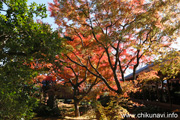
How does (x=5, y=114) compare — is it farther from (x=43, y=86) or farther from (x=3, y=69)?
(x=43, y=86)

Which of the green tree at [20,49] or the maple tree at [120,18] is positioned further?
the maple tree at [120,18]

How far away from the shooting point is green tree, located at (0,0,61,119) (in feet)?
11.8

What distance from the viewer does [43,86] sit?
14.7 m

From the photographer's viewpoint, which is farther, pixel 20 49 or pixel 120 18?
pixel 120 18

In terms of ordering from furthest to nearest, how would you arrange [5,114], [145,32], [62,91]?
1. [62,91]
2. [145,32]
3. [5,114]

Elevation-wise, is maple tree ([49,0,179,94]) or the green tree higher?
maple tree ([49,0,179,94])

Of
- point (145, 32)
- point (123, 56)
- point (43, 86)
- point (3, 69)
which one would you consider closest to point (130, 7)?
point (145, 32)

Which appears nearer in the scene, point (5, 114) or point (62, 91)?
point (5, 114)

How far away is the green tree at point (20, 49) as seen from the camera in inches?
142

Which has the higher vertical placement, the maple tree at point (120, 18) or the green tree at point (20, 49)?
the maple tree at point (120, 18)

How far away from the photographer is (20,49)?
14.1 ft

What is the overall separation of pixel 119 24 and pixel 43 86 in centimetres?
1118

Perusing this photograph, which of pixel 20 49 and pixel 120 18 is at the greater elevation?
pixel 120 18

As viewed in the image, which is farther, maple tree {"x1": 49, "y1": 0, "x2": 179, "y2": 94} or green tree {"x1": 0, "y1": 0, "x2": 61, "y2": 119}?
maple tree {"x1": 49, "y1": 0, "x2": 179, "y2": 94}
